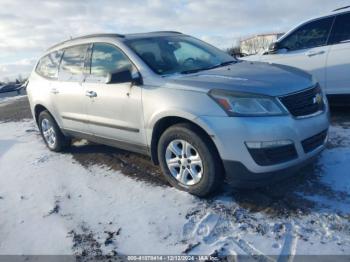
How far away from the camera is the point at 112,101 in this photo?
431cm

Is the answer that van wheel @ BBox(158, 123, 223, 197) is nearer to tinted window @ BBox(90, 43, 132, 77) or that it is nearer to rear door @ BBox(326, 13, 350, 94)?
tinted window @ BBox(90, 43, 132, 77)

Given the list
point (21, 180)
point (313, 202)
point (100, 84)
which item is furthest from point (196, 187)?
point (21, 180)

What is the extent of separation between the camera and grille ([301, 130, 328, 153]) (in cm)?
342

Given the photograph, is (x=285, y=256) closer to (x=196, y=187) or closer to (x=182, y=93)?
(x=196, y=187)

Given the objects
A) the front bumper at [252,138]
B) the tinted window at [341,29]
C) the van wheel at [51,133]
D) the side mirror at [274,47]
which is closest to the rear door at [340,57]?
the tinted window at [341,29]

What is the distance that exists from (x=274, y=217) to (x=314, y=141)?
2.87 ft

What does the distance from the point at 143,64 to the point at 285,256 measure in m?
2.47

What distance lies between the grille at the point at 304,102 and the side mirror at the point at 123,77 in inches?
61.9

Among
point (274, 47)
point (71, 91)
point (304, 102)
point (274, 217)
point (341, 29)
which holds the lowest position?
point (274, 217)

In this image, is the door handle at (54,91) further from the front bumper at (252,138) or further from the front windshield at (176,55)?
the front bumper at (252,138)

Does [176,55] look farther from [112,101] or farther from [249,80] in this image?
[249,80]

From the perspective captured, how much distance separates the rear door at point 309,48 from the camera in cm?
586

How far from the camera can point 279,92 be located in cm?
336

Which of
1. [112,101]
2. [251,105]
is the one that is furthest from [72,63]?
[251,105]
